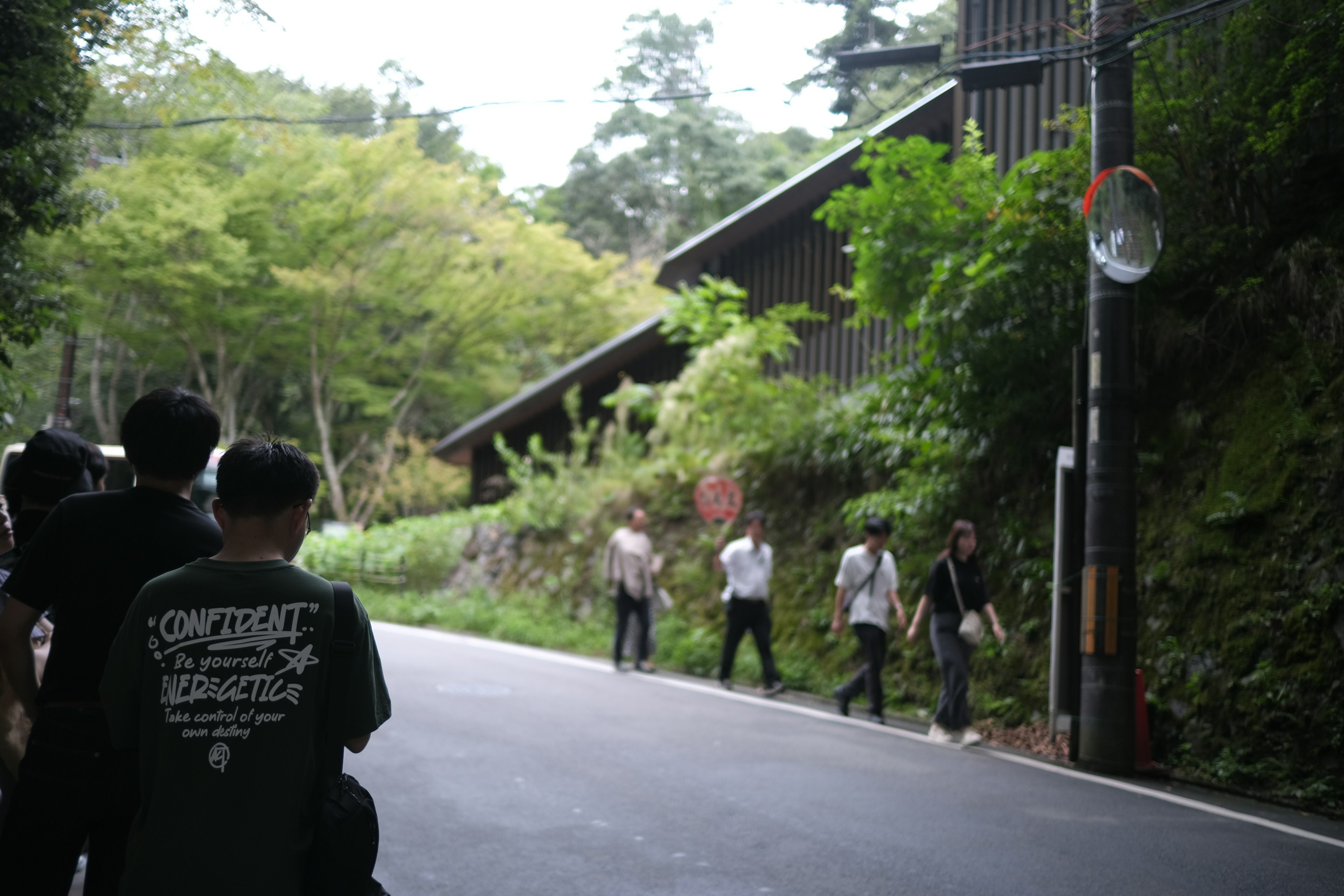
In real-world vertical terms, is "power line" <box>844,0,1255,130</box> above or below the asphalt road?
above

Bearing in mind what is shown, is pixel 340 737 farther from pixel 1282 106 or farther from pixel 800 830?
pixel 1282 106

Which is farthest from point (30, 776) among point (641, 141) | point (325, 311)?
point (641, 141)

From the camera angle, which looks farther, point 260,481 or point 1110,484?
point 1110,484

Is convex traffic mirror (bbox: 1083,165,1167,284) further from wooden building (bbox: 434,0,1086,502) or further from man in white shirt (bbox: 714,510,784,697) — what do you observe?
man in white shirt (bbox: 714,510,784,697)

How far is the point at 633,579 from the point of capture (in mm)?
13328

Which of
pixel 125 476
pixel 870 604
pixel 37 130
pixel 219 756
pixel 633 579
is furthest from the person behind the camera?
pixel 125 476

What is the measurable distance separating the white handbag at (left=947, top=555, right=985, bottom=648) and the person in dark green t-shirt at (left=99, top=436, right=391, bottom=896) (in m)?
7.19

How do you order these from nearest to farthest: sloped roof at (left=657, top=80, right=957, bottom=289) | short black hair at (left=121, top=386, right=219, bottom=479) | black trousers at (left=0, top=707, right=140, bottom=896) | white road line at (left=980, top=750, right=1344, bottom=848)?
black trousers at (left=0, top=707, right=140, bottom=896) < short black hair at (left=121, top=386, right=219, bottom=479) < white road line at (left=980, top=750, right=1344, bottom=848) < sloped roof at (left=657, top=80, right=957, bottom=289)

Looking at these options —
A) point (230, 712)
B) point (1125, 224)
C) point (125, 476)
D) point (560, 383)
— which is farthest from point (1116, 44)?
point (560, 383)

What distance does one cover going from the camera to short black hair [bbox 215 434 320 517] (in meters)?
2.72

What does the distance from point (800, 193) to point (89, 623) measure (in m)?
19.7

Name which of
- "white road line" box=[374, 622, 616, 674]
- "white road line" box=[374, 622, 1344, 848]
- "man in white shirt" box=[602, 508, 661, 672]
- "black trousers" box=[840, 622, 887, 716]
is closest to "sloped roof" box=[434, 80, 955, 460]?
"man in white shirt" box=[602, 508, 661, 672]

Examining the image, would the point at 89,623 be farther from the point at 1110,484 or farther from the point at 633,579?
the point at 633,579

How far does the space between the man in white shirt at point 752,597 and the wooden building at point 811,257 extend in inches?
117
